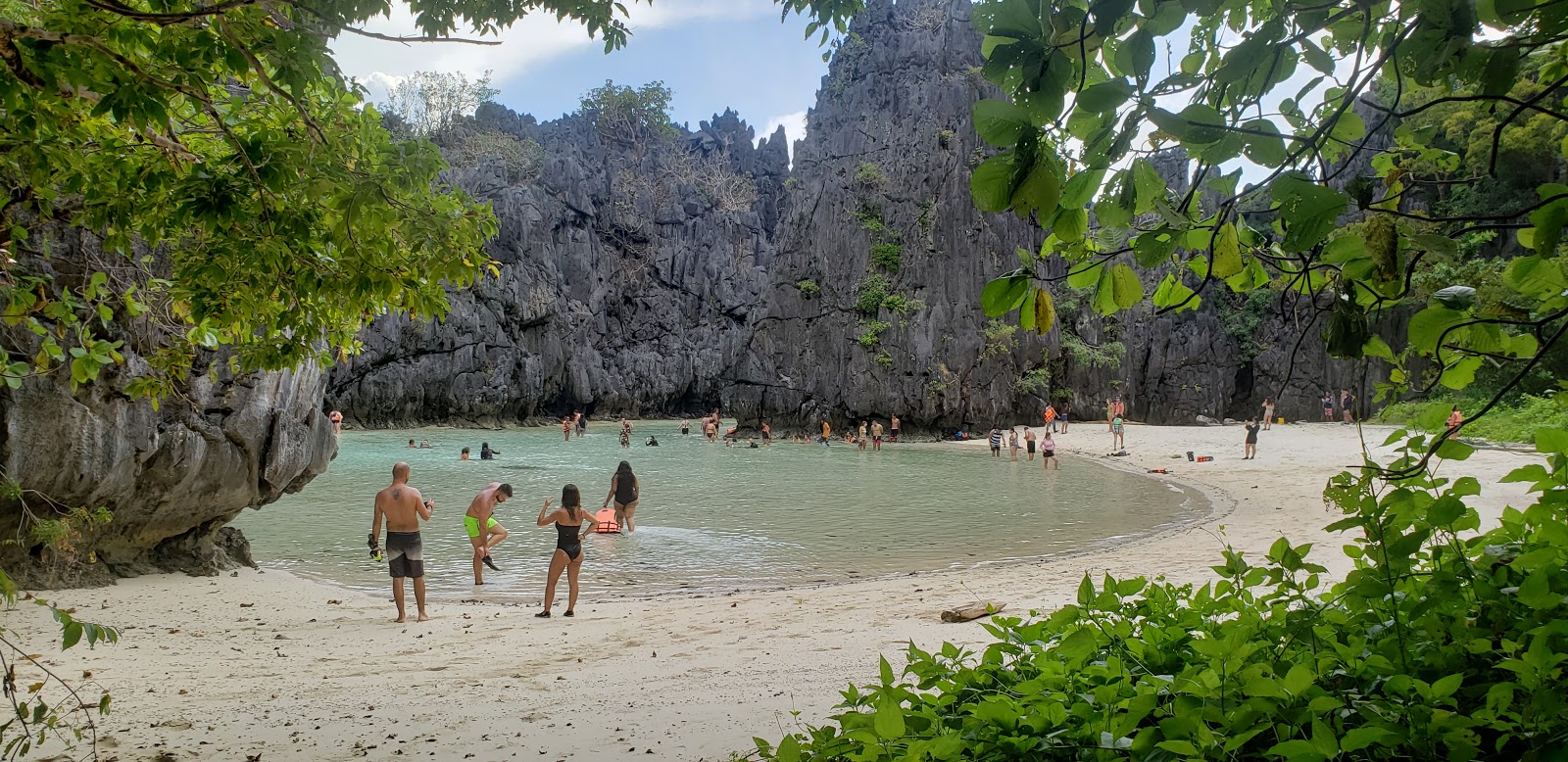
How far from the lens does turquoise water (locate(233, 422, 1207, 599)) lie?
34.6 ft

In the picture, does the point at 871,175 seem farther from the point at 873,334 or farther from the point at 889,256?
the point at 873,334

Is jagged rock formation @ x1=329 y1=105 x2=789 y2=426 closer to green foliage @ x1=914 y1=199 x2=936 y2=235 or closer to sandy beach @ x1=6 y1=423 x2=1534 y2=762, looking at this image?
green foliage @ x1=914 y1=199 x2=936 y2=235

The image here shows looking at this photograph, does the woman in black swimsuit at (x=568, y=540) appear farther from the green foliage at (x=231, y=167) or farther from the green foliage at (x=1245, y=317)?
the green foliage at (x=1245, y=317)

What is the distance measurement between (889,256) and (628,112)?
31.7m

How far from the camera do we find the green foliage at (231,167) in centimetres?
256

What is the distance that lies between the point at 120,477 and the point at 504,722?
5.53 m

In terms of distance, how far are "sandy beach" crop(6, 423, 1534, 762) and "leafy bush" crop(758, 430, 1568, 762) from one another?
0.92 meters

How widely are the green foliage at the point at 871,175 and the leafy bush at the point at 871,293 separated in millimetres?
5003

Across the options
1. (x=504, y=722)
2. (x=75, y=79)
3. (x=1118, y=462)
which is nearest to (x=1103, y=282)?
(x=75, y=79)

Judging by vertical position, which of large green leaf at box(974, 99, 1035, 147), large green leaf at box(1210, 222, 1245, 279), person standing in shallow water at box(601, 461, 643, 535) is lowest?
person standing in shallow water at box(601, 461, 643, 535)

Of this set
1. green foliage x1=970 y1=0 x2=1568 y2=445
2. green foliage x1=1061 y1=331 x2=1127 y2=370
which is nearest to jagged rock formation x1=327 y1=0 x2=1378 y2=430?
green foliage x1=1061 y1=331 x2=1127 y2=370

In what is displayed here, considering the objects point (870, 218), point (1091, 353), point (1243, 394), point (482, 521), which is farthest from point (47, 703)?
point (1243, 394)

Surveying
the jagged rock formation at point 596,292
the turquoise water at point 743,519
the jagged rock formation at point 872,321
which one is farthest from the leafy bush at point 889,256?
the turquoise water at point 743,519

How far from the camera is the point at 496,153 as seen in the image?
53.0 meters
